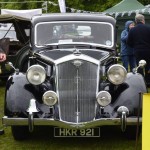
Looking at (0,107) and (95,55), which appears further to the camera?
(0,107)

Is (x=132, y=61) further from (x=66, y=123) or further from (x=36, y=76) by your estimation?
(x=66, y=123)

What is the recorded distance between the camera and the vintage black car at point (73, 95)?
548 cm

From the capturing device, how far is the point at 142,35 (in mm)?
9367

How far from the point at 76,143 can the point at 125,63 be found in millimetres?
5119

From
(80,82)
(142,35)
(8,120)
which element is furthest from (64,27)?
(142,35)

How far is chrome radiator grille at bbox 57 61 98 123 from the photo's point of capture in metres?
5.54

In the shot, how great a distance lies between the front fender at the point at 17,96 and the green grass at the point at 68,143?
22.9 inches

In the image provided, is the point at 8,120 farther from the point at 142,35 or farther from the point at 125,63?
the point at 125,63

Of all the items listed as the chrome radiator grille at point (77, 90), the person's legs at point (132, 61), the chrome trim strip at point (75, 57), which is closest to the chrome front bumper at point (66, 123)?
the chrome radiator grille at point (77, 90)

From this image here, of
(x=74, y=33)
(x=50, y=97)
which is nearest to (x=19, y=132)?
(x=50, y=97)

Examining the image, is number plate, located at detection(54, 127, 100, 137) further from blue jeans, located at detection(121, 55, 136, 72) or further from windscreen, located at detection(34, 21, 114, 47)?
blue jeans, located at detection(121, 55, 136, 72)

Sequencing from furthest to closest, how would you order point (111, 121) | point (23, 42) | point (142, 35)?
1. point (23, 42)
2. point (142, 35)
3. point (111, 121)

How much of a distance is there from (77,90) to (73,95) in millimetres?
89

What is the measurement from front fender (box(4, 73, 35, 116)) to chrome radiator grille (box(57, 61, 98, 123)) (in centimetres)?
46
